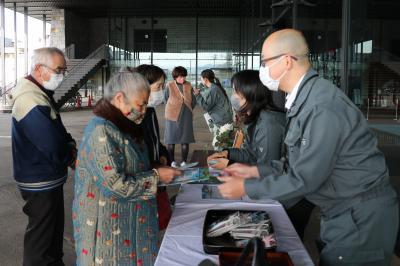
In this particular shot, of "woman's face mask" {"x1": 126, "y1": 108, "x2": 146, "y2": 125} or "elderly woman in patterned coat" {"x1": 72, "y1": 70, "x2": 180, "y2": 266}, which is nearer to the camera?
"elderly woman in patterned coat" {"x1": 72, "y1": 70, "x2": 180, "y2": 266}

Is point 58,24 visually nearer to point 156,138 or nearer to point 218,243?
point 156,138

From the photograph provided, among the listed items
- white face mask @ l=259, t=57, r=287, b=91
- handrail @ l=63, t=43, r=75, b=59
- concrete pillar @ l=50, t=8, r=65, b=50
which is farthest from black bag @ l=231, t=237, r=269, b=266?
concrete pillar @ l=50, t=8, r=65, b=50

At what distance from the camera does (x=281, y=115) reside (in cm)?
282

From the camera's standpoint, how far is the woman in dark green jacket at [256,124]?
9.00ft

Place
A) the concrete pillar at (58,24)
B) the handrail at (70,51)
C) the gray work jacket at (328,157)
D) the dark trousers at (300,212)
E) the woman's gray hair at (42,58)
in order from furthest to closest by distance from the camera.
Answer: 1. the concrete pillar at (58,24)
2. the handrail at (70,51)
3. the woman's gray hair at (42,58)
4. the dark trousers at (300,212)
5. the gray work jacket at (328,157)

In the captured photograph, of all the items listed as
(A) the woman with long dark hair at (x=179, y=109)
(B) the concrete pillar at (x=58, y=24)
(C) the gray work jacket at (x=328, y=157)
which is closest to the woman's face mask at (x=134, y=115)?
(C) the gray work jacket at (x=328, y=157)

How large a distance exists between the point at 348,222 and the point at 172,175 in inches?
33.2

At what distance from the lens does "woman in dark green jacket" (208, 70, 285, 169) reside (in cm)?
274

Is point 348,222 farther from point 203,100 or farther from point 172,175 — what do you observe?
point 203,100

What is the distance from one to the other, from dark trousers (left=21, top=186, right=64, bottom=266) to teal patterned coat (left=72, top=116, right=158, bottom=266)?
3.00 feet

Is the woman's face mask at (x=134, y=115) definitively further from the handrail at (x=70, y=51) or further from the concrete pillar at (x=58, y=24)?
the concrete pillar at (x=58, y=24)

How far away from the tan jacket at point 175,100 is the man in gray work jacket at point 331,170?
201 inches

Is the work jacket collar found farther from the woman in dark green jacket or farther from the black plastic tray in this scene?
the woman in dark green jacket

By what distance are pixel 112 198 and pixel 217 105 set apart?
15.5 feet
